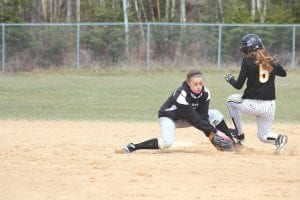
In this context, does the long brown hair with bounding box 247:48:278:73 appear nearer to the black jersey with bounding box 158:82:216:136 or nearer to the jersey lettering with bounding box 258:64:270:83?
the jersey lettering with bounding box 258:64:270:83

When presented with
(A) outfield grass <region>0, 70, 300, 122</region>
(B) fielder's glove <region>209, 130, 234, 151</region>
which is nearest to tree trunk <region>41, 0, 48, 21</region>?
(A) outfield grass <region>0, 70, 300, 122</region>

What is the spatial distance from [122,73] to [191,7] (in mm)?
10624

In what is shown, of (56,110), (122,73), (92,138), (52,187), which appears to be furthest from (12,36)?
(52,187)

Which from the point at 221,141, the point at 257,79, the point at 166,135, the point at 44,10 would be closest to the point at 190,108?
the point at 166,135

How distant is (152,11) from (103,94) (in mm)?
18873

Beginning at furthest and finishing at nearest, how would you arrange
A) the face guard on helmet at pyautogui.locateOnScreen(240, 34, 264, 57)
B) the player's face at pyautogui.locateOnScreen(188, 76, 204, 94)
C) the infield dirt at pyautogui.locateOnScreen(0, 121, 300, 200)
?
the face guard on helmet at pyautogui.locateOnScreen(240, 34, 264, 57), the player's face at pyautogui.locateOnScreen(188, 76, 204, 94), the infield dirt at pyautogui.locateOnScreen(0, 121, 300, 200)

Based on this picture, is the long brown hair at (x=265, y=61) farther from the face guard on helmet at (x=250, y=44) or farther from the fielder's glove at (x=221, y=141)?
the fielder's glove at (x=221, y=141)

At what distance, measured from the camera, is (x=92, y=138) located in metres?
12.0

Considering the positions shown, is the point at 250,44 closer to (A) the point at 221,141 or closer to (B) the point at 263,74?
(B) the point at 263,74

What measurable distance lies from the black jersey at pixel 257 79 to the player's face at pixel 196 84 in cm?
55

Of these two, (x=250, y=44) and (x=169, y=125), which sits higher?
(x=250, y=44)

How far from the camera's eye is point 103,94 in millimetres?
22297

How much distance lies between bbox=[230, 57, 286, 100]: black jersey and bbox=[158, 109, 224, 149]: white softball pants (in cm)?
51

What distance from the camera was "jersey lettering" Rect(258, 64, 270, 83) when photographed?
32.0 feet
